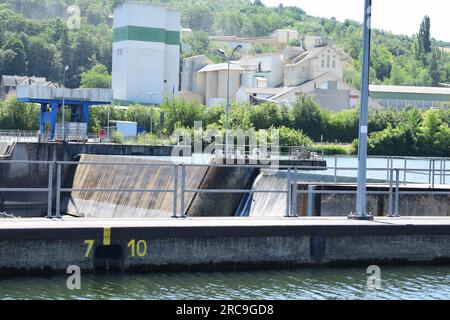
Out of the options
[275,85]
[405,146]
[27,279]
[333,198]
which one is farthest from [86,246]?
[275,85]

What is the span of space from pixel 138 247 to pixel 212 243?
148 cm

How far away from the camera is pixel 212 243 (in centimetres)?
1827

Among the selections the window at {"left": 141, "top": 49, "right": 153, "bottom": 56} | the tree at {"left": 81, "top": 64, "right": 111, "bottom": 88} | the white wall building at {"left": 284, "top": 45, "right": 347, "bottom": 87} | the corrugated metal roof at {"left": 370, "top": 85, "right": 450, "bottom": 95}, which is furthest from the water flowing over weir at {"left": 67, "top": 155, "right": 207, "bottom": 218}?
the tree at {"left": 81, "top": 64, "right": 111, "bottom": 88}

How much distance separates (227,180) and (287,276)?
1721cm

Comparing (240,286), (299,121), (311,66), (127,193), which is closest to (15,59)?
(311,66)

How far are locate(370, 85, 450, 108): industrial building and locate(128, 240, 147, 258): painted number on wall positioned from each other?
4757 inches

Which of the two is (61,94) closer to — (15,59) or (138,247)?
(138,247)

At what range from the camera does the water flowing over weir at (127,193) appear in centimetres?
3525

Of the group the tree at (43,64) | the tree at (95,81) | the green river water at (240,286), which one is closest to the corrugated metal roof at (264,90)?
the tree at (95,81)

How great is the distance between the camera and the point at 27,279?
17.0 metres

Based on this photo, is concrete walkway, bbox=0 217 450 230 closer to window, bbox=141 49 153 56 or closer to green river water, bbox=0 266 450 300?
green river water, bbox=0 266 450 300

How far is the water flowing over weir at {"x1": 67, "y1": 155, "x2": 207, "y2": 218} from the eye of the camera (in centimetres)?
3525

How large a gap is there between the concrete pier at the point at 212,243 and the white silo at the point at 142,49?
10285 centimetres
